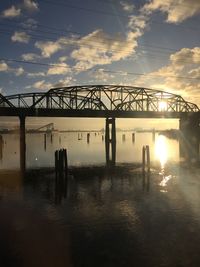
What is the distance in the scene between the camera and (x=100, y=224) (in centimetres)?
1991

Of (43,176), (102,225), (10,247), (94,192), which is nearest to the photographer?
(10,247)

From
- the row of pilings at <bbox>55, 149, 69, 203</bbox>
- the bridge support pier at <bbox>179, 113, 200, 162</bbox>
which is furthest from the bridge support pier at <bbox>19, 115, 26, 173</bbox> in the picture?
the bridge support pier at <bbox>179, 113, 200, 162</bbox>

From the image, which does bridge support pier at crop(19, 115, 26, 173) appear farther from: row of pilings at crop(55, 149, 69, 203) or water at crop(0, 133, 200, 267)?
water at crop(0, 133, 200, 267)

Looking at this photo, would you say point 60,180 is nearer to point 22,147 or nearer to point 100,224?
point 100,224

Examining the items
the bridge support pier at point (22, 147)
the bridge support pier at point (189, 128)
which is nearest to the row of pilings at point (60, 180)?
the bridge support pier at point (22, 147)

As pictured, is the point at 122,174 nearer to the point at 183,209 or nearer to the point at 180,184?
the point at 180,184

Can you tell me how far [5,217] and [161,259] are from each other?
488 inches

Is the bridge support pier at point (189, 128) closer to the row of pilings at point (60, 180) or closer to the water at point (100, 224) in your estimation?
the row of pilings at point (60, 180)

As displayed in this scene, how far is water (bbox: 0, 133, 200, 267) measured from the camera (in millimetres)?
15008

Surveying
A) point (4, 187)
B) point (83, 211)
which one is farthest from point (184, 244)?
point (4, 187)

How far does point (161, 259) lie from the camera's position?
14.7 metres

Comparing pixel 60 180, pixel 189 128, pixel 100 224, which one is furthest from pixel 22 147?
pixel 189 128

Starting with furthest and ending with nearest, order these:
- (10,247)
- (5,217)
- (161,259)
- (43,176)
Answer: (43,176), (5,217), (10,247), (161,259)

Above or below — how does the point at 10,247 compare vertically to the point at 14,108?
below
